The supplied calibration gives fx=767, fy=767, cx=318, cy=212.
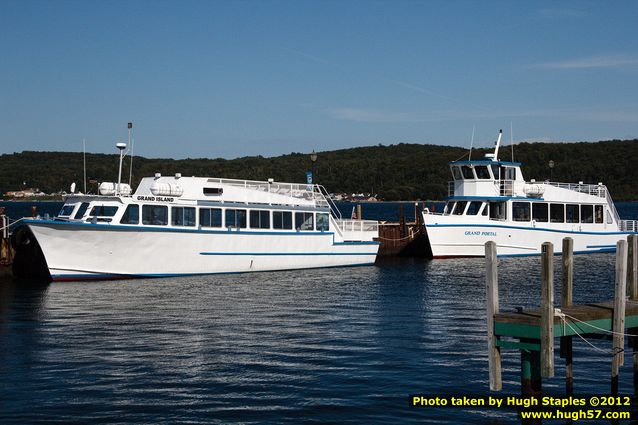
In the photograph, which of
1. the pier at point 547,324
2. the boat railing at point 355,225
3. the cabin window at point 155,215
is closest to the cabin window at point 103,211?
the cabin window at point 155,215

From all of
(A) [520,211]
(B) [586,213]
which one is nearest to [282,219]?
(A) [520,211]

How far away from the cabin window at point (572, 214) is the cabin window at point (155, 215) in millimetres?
25693

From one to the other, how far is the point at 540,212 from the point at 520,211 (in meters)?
1.57

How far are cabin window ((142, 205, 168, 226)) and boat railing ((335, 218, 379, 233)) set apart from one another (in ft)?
34.8

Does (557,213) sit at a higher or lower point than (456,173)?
lower

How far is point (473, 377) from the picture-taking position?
622 inches

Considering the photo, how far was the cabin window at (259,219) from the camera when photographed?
3525 centimetres

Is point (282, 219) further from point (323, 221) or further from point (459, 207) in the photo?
point (459, 207)

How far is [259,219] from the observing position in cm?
3550

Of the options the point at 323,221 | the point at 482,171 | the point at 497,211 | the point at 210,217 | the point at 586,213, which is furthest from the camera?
the point at 586,213

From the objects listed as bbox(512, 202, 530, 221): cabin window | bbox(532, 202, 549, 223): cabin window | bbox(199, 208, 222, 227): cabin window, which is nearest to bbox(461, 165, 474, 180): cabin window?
bbox(512, 202, 530, 221): cabin window

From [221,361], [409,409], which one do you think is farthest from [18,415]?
[409,409]

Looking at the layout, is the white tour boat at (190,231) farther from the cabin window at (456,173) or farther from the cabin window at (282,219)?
the cabin window at (456,173)

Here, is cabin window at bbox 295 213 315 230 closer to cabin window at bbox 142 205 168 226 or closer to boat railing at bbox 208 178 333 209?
boat railing at bbox 208 178 333 209
